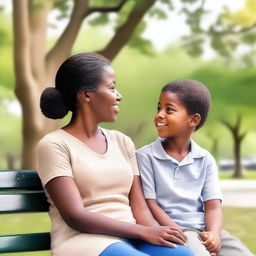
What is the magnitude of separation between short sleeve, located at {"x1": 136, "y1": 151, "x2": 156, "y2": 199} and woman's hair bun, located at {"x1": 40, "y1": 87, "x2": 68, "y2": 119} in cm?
39

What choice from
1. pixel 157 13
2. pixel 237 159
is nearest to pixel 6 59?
pixel 157 13

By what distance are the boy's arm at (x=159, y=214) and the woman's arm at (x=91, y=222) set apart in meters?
0.25

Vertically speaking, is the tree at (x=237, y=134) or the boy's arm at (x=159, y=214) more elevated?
the boy's arm at (x=159, y=214)

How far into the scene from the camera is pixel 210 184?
2.94 m

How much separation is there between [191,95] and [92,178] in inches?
23.3

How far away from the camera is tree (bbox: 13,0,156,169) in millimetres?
11133

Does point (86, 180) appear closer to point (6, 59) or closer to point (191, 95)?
point (191, 95)

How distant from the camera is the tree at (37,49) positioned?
11.1m

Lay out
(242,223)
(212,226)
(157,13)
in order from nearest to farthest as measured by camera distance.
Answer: (212,226) < (242,223) < (157,13)

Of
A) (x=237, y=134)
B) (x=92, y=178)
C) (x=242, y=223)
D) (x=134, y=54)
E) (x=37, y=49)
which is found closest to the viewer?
(x=92, y=178)

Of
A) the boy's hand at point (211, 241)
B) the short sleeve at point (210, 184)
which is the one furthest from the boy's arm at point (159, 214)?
the short sleeve at point (210, 184)

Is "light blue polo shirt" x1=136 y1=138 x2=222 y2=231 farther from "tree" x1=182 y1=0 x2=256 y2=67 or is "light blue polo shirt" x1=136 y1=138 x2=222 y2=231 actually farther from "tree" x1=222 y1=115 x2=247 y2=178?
"tree" x1=222 y1=115 x2=247 y2=178

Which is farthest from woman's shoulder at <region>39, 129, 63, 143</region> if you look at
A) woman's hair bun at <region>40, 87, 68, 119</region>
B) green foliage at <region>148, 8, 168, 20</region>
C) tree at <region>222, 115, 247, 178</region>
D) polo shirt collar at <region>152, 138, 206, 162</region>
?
tree at <region>222, 115, 247, 178</region>

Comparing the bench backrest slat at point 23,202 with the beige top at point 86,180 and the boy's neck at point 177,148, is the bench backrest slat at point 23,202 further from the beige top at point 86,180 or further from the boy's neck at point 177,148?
the boy's neck at point 177,148
